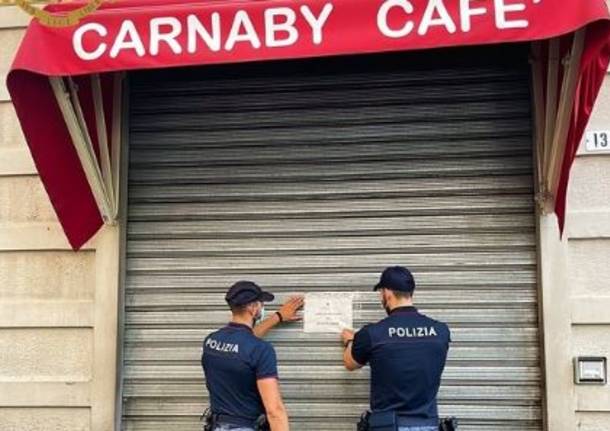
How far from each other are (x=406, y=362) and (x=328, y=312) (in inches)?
38.5

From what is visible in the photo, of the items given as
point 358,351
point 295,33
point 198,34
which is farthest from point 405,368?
point 198,34

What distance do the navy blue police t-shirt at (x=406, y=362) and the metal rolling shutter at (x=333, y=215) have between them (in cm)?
69

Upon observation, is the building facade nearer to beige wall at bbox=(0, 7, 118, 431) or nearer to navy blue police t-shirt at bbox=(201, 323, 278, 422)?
beige wall at bbox=(0, 7, 118, 431)

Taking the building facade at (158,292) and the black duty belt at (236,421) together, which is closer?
the black duty belt at (236,421)

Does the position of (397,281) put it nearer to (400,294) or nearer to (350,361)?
(400,294)

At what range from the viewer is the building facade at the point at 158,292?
5.11 meters

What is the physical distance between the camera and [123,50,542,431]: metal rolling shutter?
5.26 meters

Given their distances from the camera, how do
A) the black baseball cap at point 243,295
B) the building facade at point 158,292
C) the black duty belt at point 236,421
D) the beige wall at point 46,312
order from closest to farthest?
the black duty belt at point 236,421 → the black baseball cap at point 243,295 → the building facade at point 158,292 → the beige wall at point 46,312

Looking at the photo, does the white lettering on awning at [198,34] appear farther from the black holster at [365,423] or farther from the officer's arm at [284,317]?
the black holster at [365,423]

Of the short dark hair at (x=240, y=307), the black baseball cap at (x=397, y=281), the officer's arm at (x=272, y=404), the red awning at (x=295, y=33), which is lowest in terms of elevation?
the officer's arm at (x=272, y=404)

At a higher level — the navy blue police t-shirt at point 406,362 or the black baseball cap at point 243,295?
the black baseball cap at point 243,295

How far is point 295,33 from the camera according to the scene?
4387 millimetres

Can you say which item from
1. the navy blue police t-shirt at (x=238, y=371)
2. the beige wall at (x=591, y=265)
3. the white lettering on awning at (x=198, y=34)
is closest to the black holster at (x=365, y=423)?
the navy blue police t-shirt at (x=238, y=371)

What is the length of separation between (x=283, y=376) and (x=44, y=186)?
1.90 m
